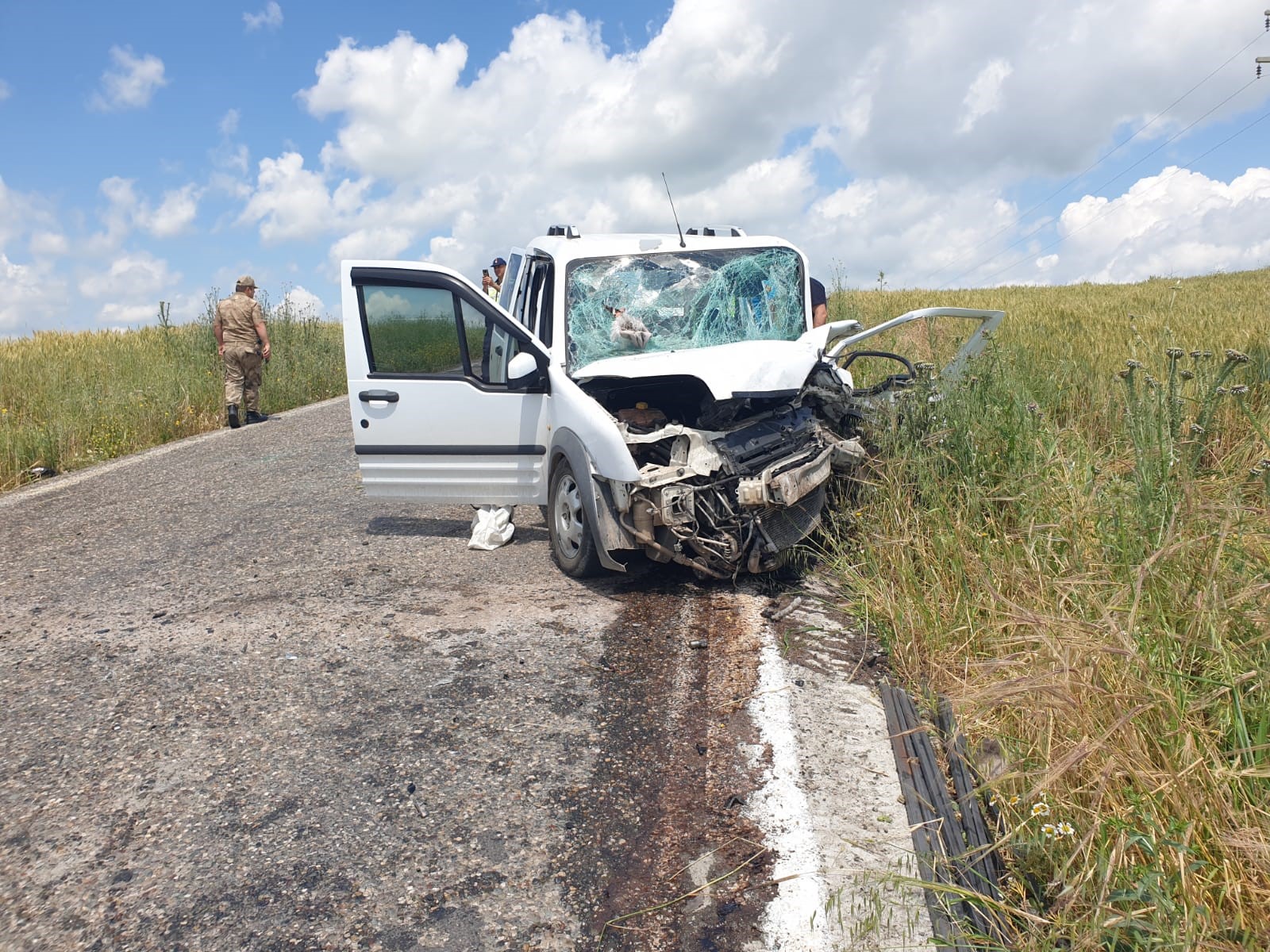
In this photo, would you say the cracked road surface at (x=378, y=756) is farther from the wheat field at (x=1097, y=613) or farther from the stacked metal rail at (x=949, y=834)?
the wheat field at (x=1097, y=613)

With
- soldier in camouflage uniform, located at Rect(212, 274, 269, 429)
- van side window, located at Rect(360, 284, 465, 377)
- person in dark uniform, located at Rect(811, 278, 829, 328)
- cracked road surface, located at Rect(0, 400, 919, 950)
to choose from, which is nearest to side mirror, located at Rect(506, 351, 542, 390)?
van side window, located at Rect(360, 284, 465, 377)

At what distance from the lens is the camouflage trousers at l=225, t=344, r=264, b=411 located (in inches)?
529

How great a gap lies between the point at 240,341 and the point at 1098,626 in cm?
1276

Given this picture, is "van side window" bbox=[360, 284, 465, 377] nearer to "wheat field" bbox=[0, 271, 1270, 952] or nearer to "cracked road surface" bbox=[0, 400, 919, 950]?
"cracked road surface" bbox=[0, 400, 919, 950]

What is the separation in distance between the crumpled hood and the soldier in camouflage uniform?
912cm

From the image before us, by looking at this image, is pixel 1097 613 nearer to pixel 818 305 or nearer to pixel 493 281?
pixel 818 305

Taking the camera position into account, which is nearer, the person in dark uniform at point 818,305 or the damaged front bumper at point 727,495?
the damaged front bumper at point 727,495

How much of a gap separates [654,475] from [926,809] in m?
2.44

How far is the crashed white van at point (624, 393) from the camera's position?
17.4 feet

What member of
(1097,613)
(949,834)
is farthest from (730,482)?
(949,834)

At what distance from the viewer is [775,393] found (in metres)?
5.49

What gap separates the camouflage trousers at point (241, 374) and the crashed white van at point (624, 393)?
774 centimetres

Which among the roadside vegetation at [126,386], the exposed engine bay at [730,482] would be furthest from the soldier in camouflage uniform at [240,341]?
the exposed engine bay at [730,482]

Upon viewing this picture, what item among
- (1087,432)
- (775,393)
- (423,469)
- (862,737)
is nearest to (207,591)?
(423,469)
